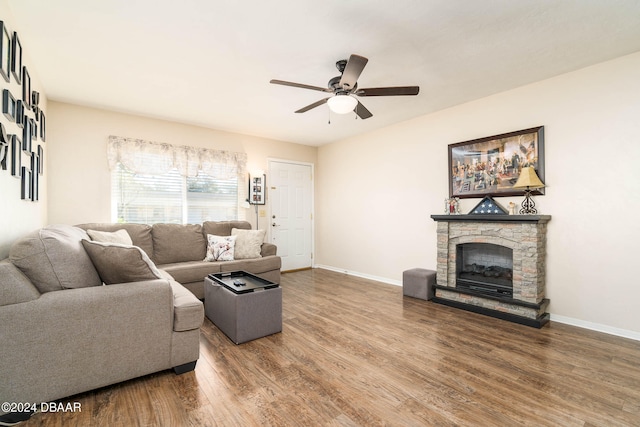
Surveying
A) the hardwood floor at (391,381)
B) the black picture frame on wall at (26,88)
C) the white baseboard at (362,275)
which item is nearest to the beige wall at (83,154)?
the black picture frame on wall at (26,88)

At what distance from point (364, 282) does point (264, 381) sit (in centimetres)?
314

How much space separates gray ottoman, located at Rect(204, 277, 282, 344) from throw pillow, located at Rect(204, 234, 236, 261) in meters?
1.33

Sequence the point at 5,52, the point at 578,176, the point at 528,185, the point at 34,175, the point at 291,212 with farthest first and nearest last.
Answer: the point at 291,212 < the point at 528,185 < the point at 578,176 < the point at 34,175 < the point at 5,52

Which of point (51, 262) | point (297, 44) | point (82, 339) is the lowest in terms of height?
point (82, 339)

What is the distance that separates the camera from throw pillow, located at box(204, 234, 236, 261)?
4.21m

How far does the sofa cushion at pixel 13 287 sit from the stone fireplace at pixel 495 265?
12.9ft

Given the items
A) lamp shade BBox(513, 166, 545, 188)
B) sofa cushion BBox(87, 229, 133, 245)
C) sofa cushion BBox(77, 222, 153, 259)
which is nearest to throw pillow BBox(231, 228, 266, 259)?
sofa cushion BBox(77, 222, 153, 259)

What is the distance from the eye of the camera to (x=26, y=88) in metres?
2.46

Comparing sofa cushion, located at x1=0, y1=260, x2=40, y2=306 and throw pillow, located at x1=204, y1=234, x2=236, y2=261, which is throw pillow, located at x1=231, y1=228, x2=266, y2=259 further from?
sofa cushion, located at x1=0, y1=260, x2=40, y2=306

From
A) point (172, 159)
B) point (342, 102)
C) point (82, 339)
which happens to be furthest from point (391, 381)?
point (172, 159)

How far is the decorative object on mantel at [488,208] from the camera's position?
3531 mm

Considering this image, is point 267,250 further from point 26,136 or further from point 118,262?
point 26,136

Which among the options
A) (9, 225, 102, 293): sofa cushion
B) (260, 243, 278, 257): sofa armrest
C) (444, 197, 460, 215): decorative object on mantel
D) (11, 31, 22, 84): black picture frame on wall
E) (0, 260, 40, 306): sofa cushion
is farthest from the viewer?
(260, 243, 278, 257): sofa armrest

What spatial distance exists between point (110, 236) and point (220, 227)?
1564 millimetres
